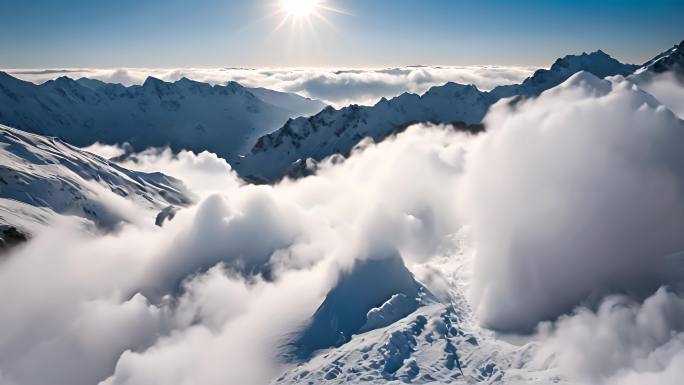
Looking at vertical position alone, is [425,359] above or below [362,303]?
→ below

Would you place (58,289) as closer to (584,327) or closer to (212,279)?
(212,279)

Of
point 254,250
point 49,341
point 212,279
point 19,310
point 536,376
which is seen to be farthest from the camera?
point 254,250

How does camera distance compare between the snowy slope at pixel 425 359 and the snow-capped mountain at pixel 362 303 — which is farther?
the snow-capped mountain at pixel 362 303

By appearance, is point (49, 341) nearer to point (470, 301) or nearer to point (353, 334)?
point (353, 334)

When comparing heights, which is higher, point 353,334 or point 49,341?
point 353,334

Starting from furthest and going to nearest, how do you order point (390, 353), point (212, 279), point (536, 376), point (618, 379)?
1. point (212, 279)
2. point (390, 353)
3. point (536, 376)
4. point (618, 379)

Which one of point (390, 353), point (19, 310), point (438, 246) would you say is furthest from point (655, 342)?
point (19, 310)

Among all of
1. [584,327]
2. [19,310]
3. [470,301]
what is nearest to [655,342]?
[584,327]

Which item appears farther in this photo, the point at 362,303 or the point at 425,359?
the point at 362,303

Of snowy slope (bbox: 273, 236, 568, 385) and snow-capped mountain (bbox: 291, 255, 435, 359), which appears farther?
snow-capped mountain (bbox: 291, 255, 435, 359)

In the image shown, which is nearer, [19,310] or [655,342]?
[655,342]
